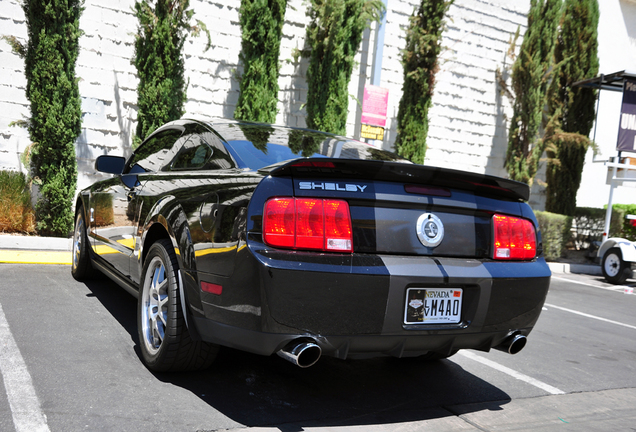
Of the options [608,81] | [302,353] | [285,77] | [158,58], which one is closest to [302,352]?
[302,353]

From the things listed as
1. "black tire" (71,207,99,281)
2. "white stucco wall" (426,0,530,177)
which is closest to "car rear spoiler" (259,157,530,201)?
"black tire" (71,207,99,281)

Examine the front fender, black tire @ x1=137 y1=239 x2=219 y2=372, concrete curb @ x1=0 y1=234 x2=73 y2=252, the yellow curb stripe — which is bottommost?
the yellow curb stripe

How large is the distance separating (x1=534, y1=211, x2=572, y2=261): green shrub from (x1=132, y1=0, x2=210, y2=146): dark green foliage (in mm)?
7240

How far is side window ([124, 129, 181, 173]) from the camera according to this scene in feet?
12.5

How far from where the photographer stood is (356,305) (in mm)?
2453

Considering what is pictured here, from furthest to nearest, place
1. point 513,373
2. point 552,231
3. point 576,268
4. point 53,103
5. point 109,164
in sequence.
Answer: point 552,231
point 576,268
point 53,103
point 109,164
point 513,373

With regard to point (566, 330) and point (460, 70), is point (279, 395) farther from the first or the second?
point (460, 70)

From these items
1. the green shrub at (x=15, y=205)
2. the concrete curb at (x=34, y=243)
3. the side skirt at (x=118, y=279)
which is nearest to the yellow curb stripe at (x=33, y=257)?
the concrete curb at (x=34, y=243)

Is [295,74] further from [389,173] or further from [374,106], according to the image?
[389,173]

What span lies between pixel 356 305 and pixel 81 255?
3.53 m

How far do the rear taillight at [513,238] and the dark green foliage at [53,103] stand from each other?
6.36 metres

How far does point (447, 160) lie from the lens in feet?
39.9

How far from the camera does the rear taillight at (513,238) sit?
9.55ft

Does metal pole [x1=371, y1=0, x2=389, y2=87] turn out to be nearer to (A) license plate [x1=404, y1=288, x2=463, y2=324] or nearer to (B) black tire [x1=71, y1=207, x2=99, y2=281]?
(B) black tire [x1=71, y1=207, x2=99, y2=281]
